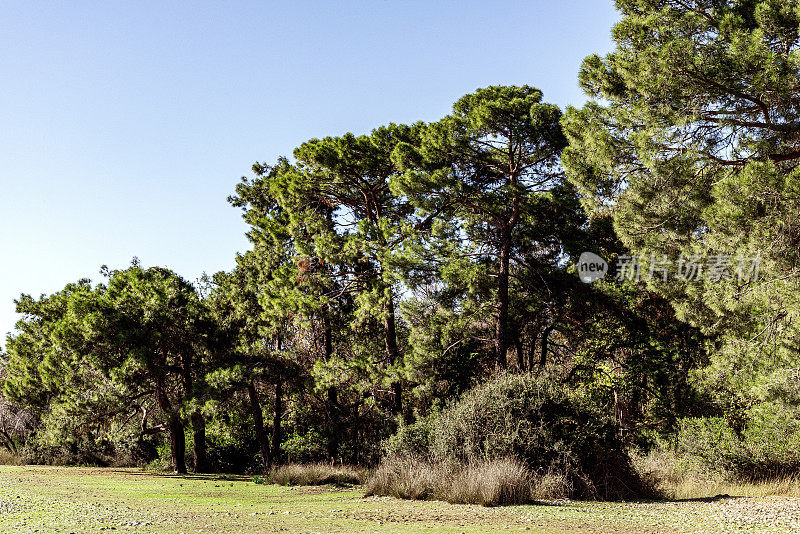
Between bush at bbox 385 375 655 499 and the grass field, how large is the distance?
1.35m

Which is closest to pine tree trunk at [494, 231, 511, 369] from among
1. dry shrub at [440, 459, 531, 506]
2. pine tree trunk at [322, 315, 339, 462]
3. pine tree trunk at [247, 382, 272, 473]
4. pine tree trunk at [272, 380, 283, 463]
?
dry shrub at [440, 459, 531, 506]

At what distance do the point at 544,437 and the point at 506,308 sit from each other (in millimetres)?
7640

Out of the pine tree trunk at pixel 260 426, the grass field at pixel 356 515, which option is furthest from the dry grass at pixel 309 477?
the pine tree trunk at pixel 260 426

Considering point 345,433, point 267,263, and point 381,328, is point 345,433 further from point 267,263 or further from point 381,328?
point 267,263

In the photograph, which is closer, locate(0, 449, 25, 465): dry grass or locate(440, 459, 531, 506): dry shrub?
locate(440, 459, 531, 506): dry shrub

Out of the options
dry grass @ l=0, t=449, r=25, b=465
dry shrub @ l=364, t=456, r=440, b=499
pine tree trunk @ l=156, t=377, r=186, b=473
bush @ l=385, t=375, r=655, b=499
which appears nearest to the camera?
dry shrub @ l=364, t=456, r=440, b=499

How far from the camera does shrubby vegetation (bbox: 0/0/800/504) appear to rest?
14156 mm

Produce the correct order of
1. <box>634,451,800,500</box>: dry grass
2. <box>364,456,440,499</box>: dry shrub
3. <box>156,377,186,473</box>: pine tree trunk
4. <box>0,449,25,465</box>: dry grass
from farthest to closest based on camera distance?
<box>0,449,25,465</box>: dry grass, <box>156,377,186,473</box>: pine tree trunk, <box>634,451,800,500</box>: dry grass, <box>364,456,440,499</box>: dry shrub

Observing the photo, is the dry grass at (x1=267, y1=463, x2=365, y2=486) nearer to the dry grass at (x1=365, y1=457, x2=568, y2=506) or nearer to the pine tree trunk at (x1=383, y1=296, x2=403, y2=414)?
the pine tree trunk at (x1=383, y1=296, x2=403, y2=414)

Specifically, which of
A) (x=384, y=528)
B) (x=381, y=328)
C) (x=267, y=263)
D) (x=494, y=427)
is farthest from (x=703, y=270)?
(x=267, y=263)

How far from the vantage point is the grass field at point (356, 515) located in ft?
28.3

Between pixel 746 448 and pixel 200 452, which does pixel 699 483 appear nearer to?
pixel 746 448

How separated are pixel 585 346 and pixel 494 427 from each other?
36.1ft

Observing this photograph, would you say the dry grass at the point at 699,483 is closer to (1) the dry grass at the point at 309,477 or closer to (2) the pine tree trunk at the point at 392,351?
(2) the pine tree trunk at the point at 392,351
